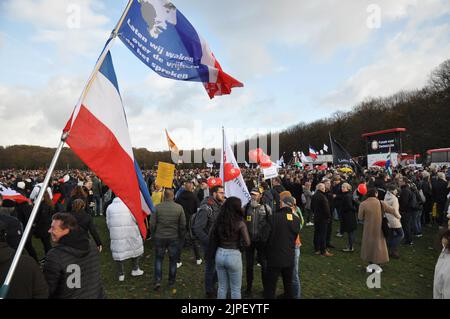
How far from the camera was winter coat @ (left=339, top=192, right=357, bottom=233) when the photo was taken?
902 centimetres

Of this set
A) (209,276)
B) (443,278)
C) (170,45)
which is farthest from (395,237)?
(170,45)

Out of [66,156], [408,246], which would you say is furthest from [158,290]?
[66,156]

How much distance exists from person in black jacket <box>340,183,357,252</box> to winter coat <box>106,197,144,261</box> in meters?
5.61

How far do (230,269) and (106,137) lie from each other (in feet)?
8.12

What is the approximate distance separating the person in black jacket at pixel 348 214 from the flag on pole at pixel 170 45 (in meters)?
5.73

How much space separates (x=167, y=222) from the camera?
6113mm

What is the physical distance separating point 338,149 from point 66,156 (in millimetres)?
56487

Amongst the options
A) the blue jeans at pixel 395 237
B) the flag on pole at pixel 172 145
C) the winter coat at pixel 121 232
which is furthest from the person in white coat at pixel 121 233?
the flag on pole at pixel 172 145

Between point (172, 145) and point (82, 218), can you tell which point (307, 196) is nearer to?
point (172, 145)

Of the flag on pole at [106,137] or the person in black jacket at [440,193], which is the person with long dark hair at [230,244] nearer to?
the flag on pole at [106,137]

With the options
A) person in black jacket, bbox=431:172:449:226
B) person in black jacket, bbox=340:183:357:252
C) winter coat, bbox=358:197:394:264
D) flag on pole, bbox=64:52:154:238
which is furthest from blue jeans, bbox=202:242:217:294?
person in black jacket, bbox=431:172:449:226

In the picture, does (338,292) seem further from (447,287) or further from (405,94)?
(405,94)

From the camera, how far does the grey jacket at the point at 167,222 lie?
6113 millimetres

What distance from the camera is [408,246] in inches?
372
